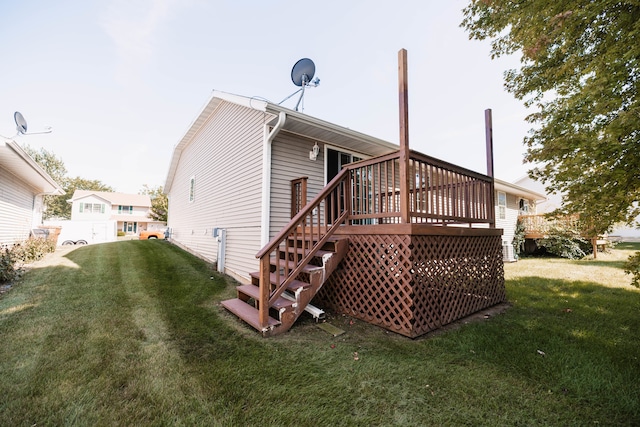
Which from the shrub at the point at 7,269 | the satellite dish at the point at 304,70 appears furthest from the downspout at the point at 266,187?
the shrub at the point at 7,269

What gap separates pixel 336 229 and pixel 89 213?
1337 inches

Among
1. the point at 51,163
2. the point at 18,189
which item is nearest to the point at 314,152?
the point at 18,189

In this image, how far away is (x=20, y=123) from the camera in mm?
8000

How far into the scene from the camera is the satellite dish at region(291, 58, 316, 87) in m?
6.71

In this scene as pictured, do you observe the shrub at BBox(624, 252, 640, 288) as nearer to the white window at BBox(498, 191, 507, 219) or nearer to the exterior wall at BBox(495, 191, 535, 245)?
the exterior wall at BBox(495, 191, 535, 245)

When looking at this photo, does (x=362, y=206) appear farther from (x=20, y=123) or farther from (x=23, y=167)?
(x=20, y=123)

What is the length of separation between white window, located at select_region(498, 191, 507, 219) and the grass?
9.87 m

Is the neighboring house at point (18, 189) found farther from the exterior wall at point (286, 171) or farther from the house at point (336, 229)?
the exterior wall at point (286, 171)

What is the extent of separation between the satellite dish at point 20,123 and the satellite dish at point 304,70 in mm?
8306

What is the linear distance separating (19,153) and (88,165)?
46876 mm

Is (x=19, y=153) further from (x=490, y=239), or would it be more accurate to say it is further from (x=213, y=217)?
(x=490, y=239)

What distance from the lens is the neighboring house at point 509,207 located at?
41.9 ft

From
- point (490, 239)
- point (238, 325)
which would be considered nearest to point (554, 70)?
point (490, 239)

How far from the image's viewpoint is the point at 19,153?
6441 millimetres
